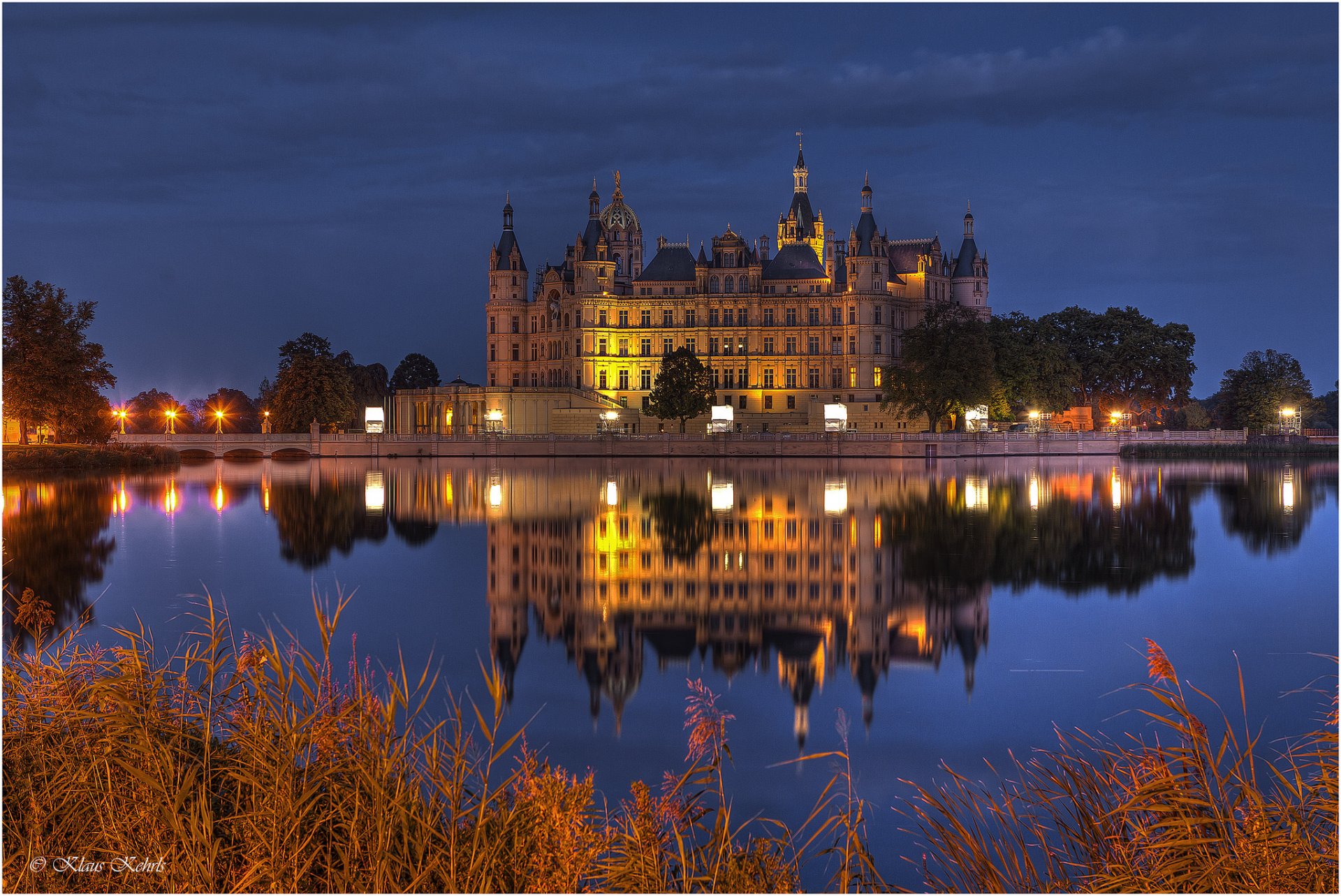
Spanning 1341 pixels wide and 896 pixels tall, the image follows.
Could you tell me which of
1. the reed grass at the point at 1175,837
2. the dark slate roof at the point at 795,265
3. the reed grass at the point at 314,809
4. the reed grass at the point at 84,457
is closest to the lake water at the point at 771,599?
the reed grass at the point at 1175,837

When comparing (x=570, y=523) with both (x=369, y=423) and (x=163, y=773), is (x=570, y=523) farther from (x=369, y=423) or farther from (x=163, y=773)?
(x=369, y=423)

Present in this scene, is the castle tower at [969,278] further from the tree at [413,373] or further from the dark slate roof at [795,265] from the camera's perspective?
the tree at [413,373]

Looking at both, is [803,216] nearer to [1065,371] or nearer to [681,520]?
[1065,371]

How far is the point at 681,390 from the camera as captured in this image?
316 feet

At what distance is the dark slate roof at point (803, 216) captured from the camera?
13725cm

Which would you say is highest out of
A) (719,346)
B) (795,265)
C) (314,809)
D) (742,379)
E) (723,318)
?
(795,265)

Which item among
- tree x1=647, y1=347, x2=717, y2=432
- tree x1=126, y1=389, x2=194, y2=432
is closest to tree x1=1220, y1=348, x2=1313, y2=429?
tree x1=647, y1=347, x2=717, y2=432

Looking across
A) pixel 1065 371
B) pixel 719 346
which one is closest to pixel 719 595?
pixel 1065 371

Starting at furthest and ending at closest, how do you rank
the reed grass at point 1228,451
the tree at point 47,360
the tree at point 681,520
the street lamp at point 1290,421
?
the street lamp at point 1290,421
the reed grass at point 1228,451
the tree at point 47,360
the tree at point 681,520

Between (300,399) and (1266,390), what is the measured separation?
77675mm

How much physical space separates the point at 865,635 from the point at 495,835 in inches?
504

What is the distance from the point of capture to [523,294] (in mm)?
126250

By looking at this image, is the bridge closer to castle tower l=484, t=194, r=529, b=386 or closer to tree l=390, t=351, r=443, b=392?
castle tower l=484, t=194, r=529, b=386

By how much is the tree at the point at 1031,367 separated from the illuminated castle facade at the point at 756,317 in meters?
19.3
